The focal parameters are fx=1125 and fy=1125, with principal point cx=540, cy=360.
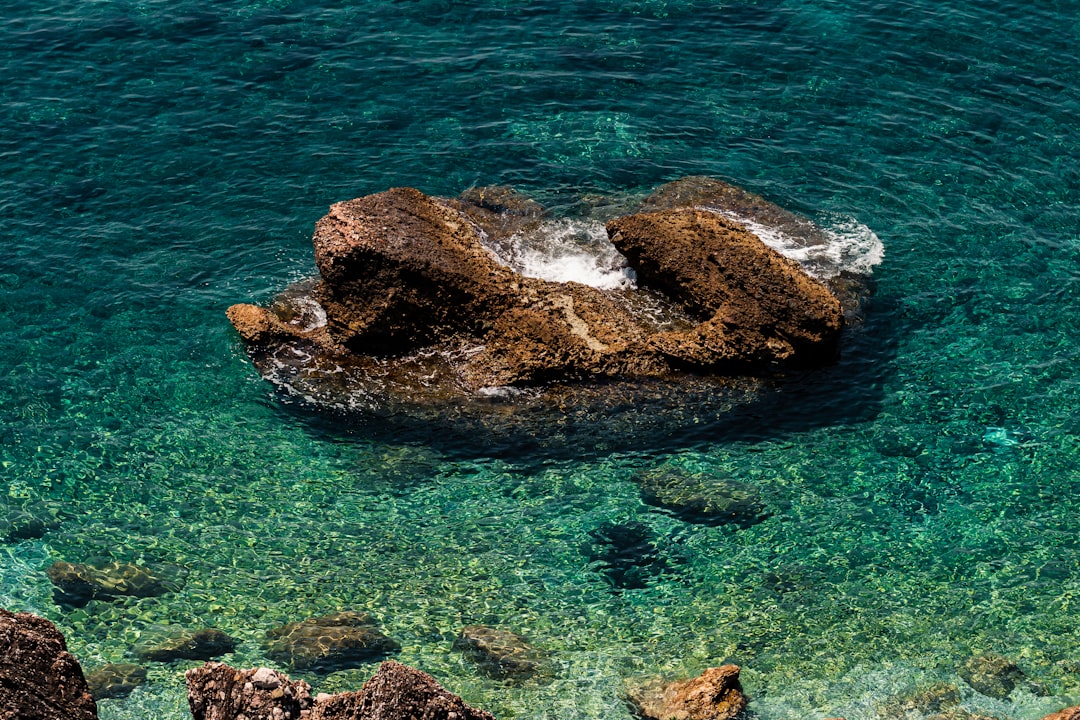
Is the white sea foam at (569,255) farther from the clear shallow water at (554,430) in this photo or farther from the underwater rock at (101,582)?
the underwater rock at (101,582)

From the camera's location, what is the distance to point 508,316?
96.0ft

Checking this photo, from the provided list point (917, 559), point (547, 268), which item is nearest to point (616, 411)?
point (547, 268)

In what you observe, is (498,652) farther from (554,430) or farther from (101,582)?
(101,582)

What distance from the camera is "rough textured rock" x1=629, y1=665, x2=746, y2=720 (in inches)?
822

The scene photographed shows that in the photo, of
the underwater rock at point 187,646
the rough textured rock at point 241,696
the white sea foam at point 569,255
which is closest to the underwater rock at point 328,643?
the underwater rock at point 187,646

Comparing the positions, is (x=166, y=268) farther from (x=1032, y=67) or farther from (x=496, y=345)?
(x=1032, y=67)

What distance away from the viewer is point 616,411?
28219 mm

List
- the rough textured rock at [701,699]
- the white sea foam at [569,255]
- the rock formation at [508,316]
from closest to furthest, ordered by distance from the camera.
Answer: the rough textured rock at [701,699], the rock formation at [508,316], the white sea foam at [569,255]

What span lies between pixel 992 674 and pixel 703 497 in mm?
7188

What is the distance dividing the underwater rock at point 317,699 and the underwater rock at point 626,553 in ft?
26.4

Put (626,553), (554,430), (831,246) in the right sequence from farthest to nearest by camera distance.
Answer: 1. (831,246)
2. (554,430)
3. (626,553)

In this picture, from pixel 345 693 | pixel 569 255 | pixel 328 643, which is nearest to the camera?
pixel 345 693

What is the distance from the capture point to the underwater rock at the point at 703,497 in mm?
25891

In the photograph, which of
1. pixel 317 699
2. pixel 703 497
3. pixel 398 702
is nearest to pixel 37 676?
pixel 317 699
